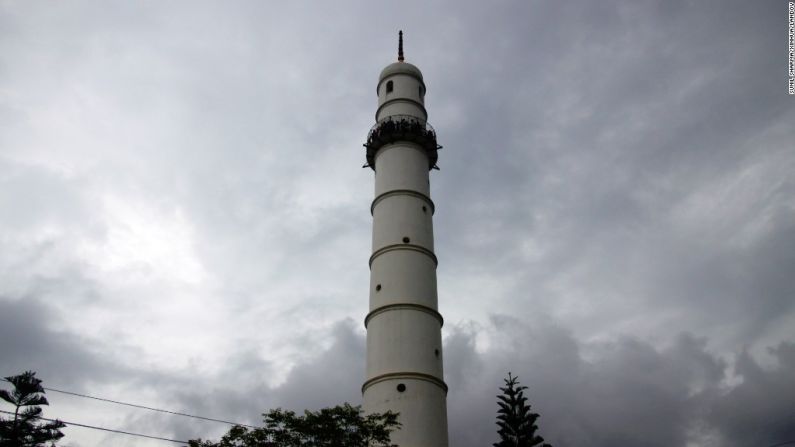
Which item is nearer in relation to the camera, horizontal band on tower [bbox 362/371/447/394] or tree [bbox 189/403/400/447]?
tree [bbox 189/403/400/447]

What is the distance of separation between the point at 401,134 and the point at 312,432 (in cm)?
1629

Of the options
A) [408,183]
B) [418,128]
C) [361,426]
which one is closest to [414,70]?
[418,128]

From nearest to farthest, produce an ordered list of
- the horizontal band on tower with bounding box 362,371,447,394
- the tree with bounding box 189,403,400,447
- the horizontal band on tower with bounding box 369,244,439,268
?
the tree with bounding box 189,403,400,447 < the horizontal band on tower with bounding box 362,371,447,394 < the horizontal band on tower with bounding box 369,244,439,268

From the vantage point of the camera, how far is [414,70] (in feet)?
124

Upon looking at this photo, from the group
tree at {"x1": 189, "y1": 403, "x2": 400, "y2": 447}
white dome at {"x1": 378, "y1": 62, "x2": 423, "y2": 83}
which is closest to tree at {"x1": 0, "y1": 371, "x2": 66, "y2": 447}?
tree at {"x1": 189, "y1": 403, "x2": 400, "y2": 447}

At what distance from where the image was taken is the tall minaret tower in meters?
27.4

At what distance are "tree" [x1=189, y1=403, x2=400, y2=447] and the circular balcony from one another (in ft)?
49.9

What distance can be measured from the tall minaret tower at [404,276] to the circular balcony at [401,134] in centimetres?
5

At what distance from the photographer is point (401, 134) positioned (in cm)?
3438

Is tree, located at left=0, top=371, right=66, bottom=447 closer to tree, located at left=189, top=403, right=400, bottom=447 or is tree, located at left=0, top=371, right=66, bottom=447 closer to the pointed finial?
tree, located at left=189, top=403, right=400, bottom=447

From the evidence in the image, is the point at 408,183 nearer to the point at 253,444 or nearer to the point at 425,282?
the point at 425,282

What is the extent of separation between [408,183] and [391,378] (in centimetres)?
931

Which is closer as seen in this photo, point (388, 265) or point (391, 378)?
point (391, 378)

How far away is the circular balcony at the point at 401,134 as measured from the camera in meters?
34.4
